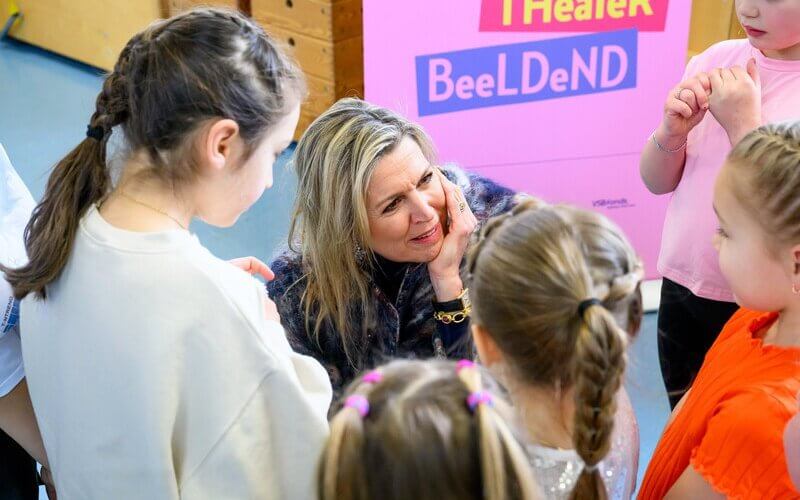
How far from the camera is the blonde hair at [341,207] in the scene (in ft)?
4.99

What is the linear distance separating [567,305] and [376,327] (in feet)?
2.21

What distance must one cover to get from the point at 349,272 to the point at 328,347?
148 mm

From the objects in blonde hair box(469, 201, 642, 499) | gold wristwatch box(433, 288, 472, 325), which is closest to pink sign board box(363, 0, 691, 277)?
gold wristwatch box(433, 288, 472, 325)

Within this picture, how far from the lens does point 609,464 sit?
44.9 inches

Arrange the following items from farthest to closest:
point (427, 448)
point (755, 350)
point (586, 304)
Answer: point (755, 350)
point (586, 304)
point (427, 448)

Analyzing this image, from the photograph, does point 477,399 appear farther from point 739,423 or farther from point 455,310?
point 455,310

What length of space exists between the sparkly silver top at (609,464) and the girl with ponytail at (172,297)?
288mm

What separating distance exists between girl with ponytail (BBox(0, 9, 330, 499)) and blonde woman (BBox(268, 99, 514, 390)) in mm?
465

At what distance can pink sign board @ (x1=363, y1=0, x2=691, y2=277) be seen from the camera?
2.32 meters

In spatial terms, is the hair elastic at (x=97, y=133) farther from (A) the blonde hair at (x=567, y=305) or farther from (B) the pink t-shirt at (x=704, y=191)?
(B) the pink t-shirt at (x=704, y=191)

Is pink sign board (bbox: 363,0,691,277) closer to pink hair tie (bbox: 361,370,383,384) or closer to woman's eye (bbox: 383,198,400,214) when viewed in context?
woman's eye (bbox: 383,198,400,214)

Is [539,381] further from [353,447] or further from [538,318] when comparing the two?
[353,447]

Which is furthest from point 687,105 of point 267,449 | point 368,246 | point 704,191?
point 267,449

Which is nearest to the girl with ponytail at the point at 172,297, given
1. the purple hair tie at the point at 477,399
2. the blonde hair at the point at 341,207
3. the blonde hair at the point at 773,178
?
the purple hair tie at the point at 477,399
